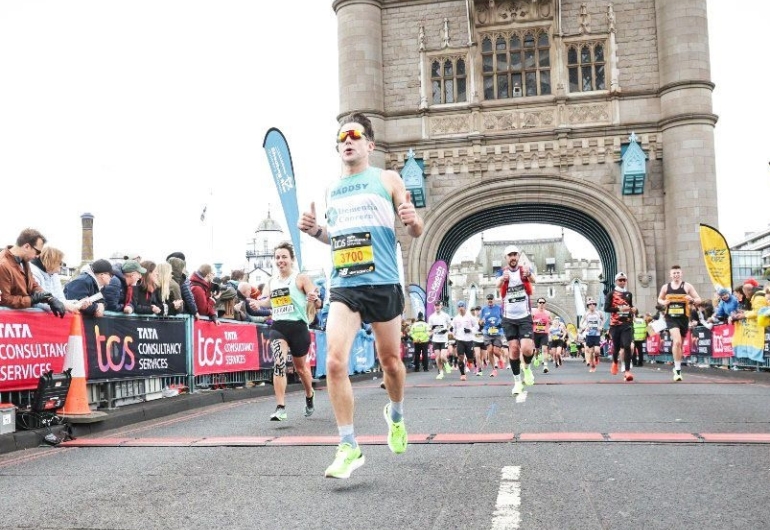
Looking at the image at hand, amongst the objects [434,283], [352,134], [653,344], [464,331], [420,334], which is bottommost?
[653,344]

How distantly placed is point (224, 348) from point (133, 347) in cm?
281

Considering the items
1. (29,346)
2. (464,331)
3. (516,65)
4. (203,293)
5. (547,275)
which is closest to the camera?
(29,346)

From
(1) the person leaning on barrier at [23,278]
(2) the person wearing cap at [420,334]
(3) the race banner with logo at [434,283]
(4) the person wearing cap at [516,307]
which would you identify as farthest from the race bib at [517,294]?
(3) the race banner with logo at [434,283]

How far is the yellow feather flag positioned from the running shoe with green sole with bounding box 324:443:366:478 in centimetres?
1796

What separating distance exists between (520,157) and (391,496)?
27467 millimetres

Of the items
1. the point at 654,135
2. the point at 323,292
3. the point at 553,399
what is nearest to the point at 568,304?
the point at 654,135

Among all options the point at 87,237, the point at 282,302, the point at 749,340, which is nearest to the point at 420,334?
the point at 749,340

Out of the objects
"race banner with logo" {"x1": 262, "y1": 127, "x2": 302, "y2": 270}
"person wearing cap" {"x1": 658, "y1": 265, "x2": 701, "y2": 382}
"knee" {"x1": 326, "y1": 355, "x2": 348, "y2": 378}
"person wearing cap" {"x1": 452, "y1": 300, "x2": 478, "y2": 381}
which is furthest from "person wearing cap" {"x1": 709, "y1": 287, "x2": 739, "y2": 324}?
"knee" {"x1": 326, "y1": 355, "x2": 348, "y2": 378}

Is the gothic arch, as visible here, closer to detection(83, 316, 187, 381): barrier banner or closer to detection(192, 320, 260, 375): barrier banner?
detection(192, 320, 260, 375): barrier banner

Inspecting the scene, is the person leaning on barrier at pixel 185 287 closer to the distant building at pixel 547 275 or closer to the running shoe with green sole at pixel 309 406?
the running shoe with green sole at pixel 309 406

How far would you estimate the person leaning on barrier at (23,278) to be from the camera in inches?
297

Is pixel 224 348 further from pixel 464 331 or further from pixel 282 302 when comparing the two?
pixel 464 331

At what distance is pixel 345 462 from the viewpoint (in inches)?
183

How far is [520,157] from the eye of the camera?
3077 centimetres
